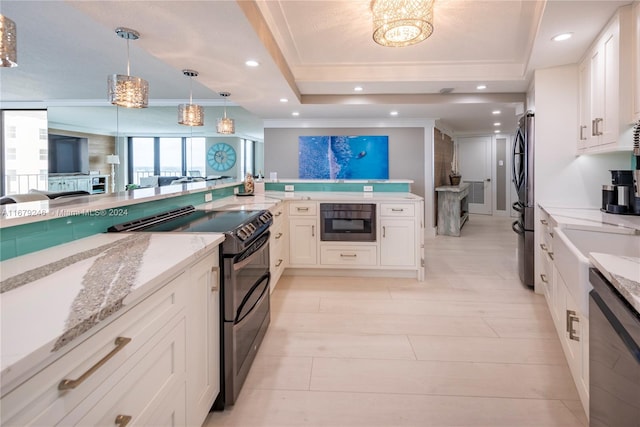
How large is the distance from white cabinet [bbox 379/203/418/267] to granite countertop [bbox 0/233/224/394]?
249 cm

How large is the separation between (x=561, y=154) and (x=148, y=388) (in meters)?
3.64

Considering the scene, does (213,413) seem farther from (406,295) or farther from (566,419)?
(406,295)

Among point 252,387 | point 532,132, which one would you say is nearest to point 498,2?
point 532,132

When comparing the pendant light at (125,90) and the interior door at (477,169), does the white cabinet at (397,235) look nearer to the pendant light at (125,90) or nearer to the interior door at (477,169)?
the pendant light at (125,90)

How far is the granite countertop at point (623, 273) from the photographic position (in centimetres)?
87

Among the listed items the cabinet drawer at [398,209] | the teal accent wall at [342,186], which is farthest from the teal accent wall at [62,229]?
the teal accent wall at [342,186]

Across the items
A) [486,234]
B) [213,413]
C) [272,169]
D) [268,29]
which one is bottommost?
[213,413]

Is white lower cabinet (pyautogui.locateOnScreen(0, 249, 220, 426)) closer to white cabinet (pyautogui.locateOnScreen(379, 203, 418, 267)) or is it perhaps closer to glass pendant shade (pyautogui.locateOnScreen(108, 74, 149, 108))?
glass pendant shade (pyautogui.locateOnScreen(108, 74, 149, 108))

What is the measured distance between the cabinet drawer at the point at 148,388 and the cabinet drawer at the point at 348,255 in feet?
8.75

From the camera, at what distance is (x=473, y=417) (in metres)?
1.65

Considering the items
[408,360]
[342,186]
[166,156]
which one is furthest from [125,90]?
[166,156]

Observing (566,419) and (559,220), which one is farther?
(559,220)

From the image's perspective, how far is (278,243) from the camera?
344 cm

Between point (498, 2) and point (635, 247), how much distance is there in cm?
182
